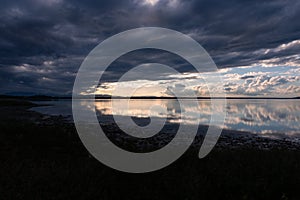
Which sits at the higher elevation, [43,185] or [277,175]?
[277,175]

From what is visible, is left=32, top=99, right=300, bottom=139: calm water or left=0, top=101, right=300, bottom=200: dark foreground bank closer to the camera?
left=0, top=101, right=300, bottom=200: dark foreground bank

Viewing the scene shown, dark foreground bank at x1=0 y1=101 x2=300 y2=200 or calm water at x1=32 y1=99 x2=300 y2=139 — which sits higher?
calm water at x1=32 y1=99 x2=300 y2=139

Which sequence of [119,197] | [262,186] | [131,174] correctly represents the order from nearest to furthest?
1. [119,197]
2. [262,186]
3. [131,174]

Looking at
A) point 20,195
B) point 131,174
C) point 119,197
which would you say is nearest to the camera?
point 20,195

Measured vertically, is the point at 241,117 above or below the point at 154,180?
above

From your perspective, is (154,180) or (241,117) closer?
(154,180)

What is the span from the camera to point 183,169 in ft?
33.7

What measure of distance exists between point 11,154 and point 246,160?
12.3m

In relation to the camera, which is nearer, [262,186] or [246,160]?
[262,186]

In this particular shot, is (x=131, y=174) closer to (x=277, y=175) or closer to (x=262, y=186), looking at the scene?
(x=262, y=186)

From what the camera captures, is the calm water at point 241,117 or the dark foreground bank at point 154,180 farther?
the calm water at point 241,117

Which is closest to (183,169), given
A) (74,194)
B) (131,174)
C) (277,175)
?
(131,174)

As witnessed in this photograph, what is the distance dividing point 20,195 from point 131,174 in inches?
158

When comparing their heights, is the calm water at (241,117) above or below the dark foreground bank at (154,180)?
above
